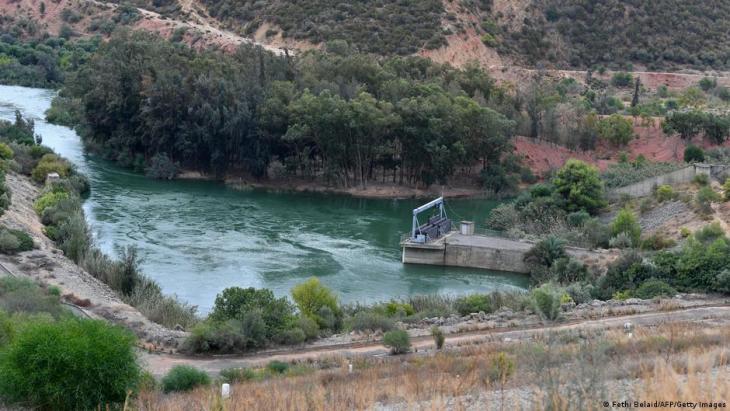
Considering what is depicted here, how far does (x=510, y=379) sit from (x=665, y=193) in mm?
32955

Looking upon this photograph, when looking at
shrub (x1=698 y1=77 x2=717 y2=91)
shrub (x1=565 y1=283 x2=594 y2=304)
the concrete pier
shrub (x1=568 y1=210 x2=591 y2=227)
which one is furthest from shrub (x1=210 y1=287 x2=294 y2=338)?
shrub (x1=698 y1=77 x2=717 y2=91)

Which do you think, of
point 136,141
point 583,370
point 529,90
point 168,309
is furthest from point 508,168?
point 583,370

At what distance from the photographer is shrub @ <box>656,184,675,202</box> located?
46594 mm

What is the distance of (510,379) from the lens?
1627 centimetres

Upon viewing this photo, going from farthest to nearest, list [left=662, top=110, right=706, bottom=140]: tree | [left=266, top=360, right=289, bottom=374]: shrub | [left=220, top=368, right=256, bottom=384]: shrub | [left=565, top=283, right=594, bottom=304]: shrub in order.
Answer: [left=662, top=110, right=706, bottom=140]: tree
[left=565, top=283, right=594, bottom=304]: shrub
[left=266, top=360, right=289, bottom=374]: shrub
[left=220, top=368, right=256, bottom=384]: shrub

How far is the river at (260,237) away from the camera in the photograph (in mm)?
37875

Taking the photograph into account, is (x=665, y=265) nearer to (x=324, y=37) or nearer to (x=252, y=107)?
(x=252, y=107)

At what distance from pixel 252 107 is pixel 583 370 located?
164ft

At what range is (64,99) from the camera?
8000 centimetres

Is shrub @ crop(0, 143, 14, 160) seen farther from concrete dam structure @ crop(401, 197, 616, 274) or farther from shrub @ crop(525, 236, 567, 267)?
shrub @ crop(525, 236, 567, 267)

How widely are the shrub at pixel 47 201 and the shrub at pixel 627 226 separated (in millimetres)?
25289

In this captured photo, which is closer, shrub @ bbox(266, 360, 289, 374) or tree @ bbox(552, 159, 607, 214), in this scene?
shrub @ bbox(266, 360, 289, 374)

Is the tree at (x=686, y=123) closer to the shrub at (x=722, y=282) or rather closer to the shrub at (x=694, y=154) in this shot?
the shrub at (x=694, y=154)

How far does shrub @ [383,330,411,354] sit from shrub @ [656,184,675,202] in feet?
86.8
